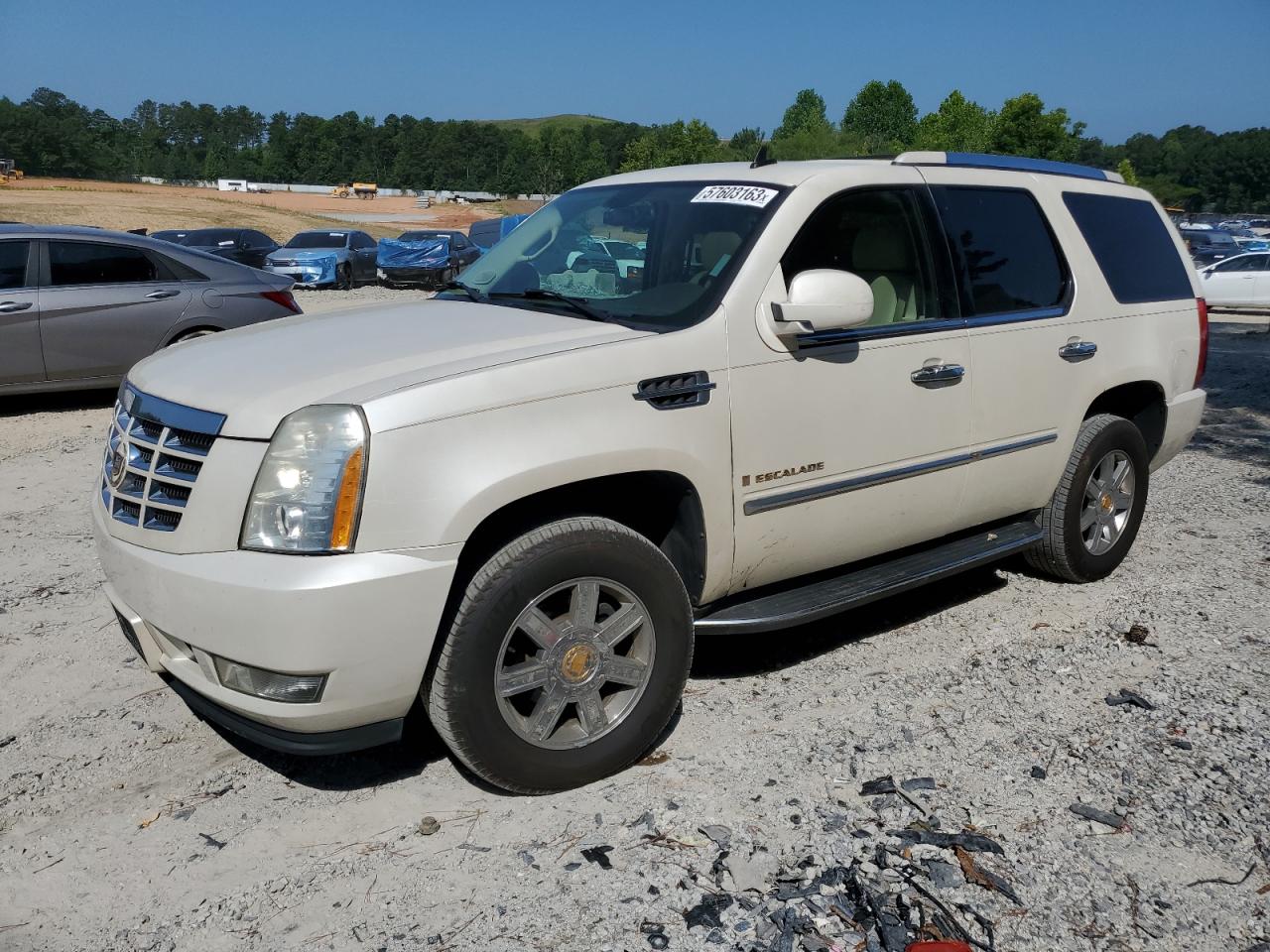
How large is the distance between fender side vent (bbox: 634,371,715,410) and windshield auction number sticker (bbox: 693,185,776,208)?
0.84 meters

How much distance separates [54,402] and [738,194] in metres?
8.33

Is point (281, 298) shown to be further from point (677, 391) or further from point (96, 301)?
point (677, 391)

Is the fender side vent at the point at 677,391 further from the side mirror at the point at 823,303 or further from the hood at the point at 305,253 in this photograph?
the hood at the point at 305,253

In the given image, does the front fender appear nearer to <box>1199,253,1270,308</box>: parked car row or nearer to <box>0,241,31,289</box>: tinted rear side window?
<box>0,241,31,289</box>: tinted rear side window

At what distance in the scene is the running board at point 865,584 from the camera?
12.5 feet

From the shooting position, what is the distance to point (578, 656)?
334 cm

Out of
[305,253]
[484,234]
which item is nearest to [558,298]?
[305,253]

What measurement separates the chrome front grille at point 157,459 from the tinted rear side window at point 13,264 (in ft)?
21.7

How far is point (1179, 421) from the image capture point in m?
5.66

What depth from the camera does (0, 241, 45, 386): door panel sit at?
8836mm

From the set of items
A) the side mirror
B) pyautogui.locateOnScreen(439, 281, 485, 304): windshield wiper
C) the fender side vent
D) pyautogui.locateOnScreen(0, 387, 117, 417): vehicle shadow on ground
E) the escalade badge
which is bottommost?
pyautogui.locateOnScreen(0, 387, 117, 417): vehicle shadow on ground

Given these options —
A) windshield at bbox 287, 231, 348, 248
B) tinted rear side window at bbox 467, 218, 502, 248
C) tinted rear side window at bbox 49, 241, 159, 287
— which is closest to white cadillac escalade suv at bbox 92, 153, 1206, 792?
tinted rear side window at bbox 49, 241, 159, 287

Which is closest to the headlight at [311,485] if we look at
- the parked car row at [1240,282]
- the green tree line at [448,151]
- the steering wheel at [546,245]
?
the steering wheel at [546,245]

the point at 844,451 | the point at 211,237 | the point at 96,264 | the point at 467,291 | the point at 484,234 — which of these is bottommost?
the point at 211,237
